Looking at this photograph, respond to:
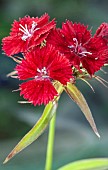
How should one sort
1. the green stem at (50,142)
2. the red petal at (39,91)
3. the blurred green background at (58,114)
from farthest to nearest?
the blurred green background at (58,114)
the green stem at (50,142)
the red petal at (39,91)

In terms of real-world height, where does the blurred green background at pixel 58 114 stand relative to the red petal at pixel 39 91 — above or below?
below

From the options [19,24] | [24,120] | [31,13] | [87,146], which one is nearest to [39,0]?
[31,13]

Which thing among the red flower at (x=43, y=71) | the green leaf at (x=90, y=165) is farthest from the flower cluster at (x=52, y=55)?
the green leaf at (x=90, y=165)

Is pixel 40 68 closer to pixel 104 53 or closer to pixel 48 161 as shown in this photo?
pixel 104 53

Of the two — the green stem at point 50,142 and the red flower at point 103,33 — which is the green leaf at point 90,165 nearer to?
the green stem at point 50,142

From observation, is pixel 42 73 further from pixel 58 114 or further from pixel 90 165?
pixel 58 114

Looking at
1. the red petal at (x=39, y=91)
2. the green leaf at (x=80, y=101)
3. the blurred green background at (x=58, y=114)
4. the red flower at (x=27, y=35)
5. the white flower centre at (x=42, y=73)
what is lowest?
the blurred green background at (x=58, y=114)
